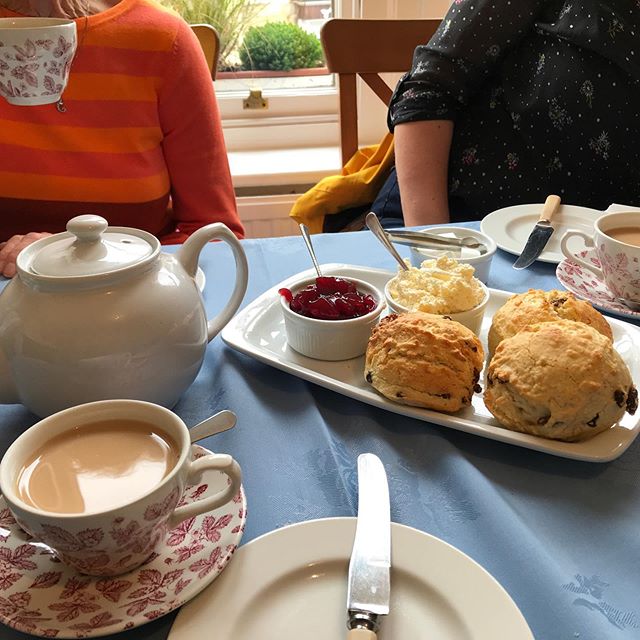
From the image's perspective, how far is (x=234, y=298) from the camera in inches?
33.2

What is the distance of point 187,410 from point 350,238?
21.0 inches

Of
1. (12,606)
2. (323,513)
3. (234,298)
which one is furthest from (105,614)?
(234,298)

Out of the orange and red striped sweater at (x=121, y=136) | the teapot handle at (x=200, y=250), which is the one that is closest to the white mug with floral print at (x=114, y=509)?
the teapot handle at (x=200, y=250)

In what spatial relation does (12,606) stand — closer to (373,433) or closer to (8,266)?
(373,433)

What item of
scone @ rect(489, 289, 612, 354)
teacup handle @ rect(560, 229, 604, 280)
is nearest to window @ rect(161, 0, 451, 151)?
teacup handle @ rect(560, 229, 604, 280)

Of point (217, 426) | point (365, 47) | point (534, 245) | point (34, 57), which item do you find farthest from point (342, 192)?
point (217, 426)

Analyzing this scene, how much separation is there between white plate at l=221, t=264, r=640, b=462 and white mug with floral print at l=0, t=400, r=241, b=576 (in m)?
0.24

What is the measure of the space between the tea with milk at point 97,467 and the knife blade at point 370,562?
16cm

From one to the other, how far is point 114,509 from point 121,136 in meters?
1.04

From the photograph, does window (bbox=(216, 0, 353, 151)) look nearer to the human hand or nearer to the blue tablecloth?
the human hand

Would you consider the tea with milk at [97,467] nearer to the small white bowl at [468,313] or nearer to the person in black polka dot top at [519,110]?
the small white bowl at [468,313]

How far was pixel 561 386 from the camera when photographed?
2.12 feet

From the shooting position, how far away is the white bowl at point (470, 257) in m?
0.99

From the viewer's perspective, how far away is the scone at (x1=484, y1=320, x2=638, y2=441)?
644mm
